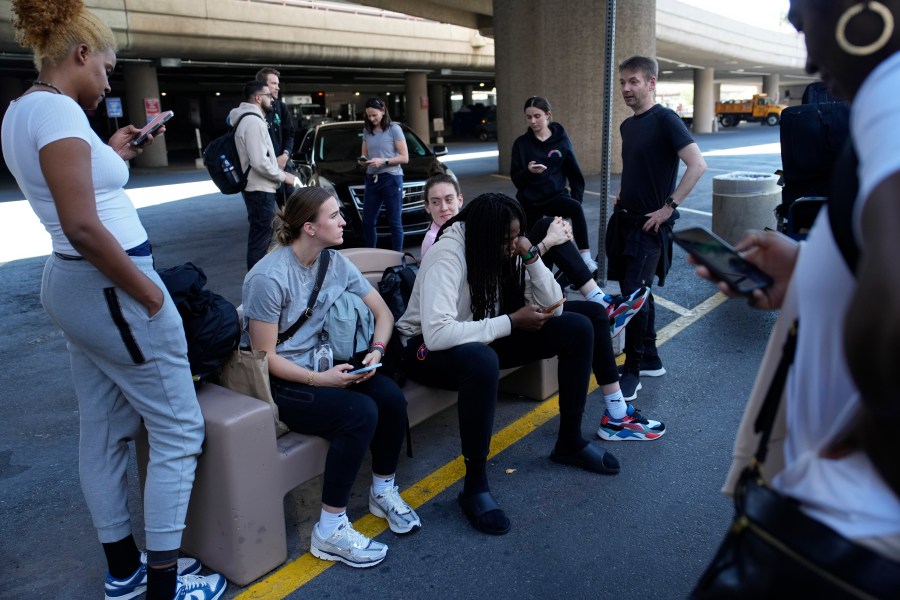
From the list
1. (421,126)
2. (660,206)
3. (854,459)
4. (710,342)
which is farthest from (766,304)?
(421,126)

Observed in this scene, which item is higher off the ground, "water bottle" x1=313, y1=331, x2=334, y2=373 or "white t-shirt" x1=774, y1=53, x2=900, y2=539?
"white t-shirt" x1=774, y1=53, x2=900, y2=539

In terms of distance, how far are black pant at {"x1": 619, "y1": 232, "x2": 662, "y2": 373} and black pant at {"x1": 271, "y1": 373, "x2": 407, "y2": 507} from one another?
6.21 feet

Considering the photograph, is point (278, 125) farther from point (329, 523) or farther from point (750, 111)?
point (750, 111)

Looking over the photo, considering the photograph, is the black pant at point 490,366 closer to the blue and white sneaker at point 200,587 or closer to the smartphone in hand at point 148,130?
the blue and white sneaker at point 200,587

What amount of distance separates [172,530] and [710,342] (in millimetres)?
3983

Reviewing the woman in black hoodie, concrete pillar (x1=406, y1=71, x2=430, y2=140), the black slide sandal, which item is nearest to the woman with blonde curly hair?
the black slide sandal

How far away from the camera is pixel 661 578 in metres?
2.67

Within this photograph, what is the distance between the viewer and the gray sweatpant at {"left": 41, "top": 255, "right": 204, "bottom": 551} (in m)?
2.27

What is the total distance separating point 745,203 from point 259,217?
5.05 metres

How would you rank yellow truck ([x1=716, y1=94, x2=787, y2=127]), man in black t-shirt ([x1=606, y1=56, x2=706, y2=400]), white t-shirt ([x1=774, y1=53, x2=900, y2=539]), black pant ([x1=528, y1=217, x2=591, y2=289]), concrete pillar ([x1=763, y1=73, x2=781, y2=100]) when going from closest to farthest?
1. white t-shirt ([x1=774, y1=53, x2=900, y2=539])
2. man in black t-shirt ([x1=606, y1=56, x2=706, y2=400])
3. black pant ([x1=528, y1=217, x2=591, y2=289])
4. yellow truck ([x1=716, y1=94, x2=787, y2=127])
5. concrete pillar ([x1=763, y1=73, x2=781, y2=100])

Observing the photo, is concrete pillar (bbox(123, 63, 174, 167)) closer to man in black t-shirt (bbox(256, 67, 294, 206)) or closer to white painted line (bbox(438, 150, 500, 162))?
white painted line (bbox(438, 150, 500, 162))

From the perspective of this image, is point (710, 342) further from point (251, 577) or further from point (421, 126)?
point (421, 126)

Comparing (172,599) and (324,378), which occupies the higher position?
(324,378)

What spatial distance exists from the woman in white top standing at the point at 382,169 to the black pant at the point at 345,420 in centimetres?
539
